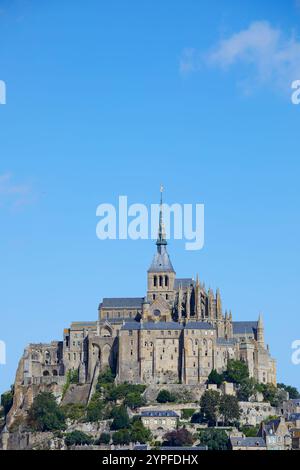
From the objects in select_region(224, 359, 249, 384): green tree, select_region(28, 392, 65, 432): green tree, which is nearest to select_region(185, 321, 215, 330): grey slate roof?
select_region(224, 359, 249, 384): green tree

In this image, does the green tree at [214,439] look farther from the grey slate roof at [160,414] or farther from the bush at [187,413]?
the bush at [187,413]

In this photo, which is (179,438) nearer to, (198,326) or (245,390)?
(245,390)

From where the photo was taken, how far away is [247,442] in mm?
123188

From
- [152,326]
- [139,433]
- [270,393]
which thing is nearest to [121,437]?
[139,433]

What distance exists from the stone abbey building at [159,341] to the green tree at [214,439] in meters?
8.37

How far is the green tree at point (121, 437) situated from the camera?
127m

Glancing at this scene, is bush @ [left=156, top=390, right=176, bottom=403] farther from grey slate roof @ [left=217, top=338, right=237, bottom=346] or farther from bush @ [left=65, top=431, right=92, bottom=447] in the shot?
bush @ [left=65, top=431, right=92, bottom=447]

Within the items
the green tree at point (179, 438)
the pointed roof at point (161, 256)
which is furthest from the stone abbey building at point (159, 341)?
the green tree at point (179, 438)

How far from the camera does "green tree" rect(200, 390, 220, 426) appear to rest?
13025 cm

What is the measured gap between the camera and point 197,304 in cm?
13962

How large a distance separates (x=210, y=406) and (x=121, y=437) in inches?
294

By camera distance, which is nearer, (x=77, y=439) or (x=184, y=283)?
(x=77, y=439)
